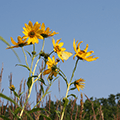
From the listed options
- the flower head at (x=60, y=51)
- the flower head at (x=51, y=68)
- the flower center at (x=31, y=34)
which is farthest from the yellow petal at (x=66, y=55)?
the flower center at (x=31, y=34)

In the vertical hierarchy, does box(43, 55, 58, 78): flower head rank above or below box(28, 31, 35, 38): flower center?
below

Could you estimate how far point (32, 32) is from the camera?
1837mm

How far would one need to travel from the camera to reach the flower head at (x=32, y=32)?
1.83 m

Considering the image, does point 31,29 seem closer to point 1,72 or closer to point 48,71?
point 48,71

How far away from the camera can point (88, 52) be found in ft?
6.31

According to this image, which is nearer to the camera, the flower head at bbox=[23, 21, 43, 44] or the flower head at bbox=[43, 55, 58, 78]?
the flower head at bbox=[23, 21, 43, 44]

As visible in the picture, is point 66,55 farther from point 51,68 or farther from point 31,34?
point 31,34

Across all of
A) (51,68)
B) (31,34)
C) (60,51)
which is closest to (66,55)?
(60,51)

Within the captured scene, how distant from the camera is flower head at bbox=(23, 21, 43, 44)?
183cm

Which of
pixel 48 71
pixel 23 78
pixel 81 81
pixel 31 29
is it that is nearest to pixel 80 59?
pixel 81 81

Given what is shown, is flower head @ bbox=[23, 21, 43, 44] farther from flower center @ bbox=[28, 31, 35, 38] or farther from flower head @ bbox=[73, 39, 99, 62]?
flower head @ bbox=[73, 39, 99, 62]

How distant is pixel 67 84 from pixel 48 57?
1.33 ft

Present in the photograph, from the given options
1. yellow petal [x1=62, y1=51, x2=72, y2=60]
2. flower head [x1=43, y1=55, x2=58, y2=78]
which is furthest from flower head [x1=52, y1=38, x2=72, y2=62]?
flower head [x1=43, y1=55, x2=58, y2=78]

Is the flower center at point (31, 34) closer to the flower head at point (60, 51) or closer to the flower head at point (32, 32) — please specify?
the flower head at point (32, 32)
